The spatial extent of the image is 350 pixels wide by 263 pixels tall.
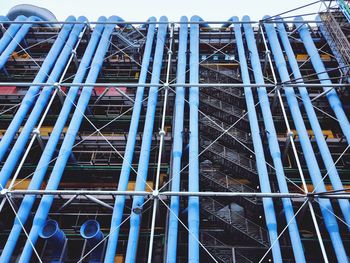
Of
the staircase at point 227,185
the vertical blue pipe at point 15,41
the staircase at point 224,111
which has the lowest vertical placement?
the staircase at point 227,185

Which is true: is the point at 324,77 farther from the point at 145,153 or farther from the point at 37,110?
the point at 37,110

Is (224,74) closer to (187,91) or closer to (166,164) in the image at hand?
(187,91)

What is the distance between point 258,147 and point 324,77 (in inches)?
266

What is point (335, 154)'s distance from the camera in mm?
19266

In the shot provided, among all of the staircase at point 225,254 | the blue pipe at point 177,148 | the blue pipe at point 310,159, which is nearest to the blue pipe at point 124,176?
the blue pipe at point 177,148

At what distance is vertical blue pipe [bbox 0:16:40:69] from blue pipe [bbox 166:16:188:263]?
9.91m

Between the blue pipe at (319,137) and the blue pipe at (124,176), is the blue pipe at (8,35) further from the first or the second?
the blue pipe at (319,137)

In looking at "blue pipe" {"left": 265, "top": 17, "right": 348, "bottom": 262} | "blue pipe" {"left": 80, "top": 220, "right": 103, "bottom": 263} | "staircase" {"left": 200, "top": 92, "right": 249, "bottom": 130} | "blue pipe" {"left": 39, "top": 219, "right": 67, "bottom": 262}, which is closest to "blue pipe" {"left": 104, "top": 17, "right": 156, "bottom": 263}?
"blue pipe" {"left": 80, "top": 220, "right": 103, "bottom": 263}

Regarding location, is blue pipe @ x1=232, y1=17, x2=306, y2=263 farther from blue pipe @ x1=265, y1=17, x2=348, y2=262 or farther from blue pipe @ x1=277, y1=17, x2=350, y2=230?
blue pipe @ x1=277, y1=17, x2=350, y2=230

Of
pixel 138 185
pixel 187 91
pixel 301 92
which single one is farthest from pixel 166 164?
pixel 301 92

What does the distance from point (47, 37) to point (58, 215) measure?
1378 cm

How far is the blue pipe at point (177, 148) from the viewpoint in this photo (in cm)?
1333

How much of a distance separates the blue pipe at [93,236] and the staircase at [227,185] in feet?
15.8

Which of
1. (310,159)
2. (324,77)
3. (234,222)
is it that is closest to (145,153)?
(234,222)
